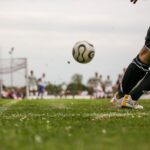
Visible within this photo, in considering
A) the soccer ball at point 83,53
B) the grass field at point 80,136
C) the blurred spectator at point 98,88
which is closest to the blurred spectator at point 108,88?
the blurred spectator at point 98,88

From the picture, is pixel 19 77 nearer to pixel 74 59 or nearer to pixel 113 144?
pixel 74 59

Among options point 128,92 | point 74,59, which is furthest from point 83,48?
point 128,92

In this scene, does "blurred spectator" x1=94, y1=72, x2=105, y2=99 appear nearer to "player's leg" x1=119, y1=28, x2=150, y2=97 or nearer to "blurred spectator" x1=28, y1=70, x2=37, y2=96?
"blurred spectator" x1=28, y1=70, x2=37, y2=96

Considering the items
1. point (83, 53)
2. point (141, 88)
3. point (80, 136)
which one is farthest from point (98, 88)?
point (80, 136)

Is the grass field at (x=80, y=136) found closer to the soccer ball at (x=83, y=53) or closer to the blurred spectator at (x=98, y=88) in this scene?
the soccer ball at (x=83, y=53)

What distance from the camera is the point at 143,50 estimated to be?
34.8ft

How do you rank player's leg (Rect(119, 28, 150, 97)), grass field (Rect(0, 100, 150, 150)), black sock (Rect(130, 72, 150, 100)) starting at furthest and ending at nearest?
black sock (Rect(130, 72, 150, 100)), player's leg (Rect(119, 28, 150, 97)), grass field (Rect(0, 100, 150, 150))

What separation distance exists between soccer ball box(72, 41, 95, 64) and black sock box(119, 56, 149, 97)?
3.59 metres

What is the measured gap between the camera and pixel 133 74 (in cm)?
1102

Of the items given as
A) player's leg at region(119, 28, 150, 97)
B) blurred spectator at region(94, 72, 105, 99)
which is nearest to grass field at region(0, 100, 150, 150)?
player's leg at region(119, 28, 150, 97)

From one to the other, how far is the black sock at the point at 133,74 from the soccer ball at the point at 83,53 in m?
3.59

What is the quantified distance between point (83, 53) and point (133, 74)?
3.87 m

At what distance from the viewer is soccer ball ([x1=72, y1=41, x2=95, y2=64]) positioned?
14.8 m

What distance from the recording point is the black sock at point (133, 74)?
10.9 metres
